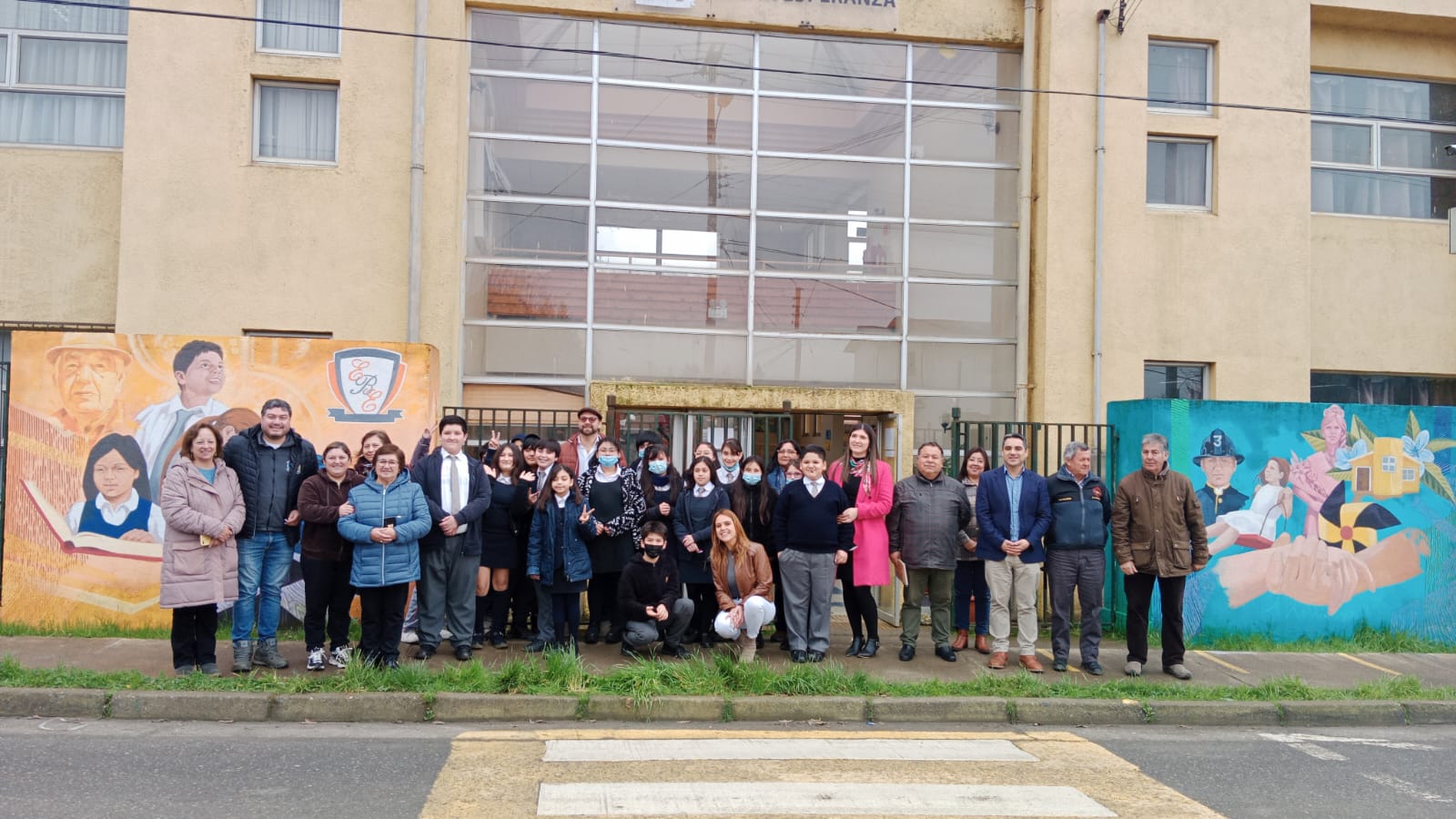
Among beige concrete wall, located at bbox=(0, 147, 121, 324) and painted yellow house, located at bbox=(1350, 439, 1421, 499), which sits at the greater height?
beige concrete wall, located at bbox=(0, 147, 121, 324)

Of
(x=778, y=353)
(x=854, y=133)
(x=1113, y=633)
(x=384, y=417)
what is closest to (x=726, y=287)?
(x=778, y=353)

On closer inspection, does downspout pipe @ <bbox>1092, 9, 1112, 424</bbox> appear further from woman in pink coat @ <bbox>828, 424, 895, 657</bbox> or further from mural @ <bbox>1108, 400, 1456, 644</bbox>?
woman in pink coat @ <bbox>828, 424, 895, 657</bbox>

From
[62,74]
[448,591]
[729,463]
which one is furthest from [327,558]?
[62,74]

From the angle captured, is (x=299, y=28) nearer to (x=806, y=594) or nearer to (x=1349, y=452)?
(x=806, y=594)

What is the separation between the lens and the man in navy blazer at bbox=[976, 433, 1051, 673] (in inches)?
345

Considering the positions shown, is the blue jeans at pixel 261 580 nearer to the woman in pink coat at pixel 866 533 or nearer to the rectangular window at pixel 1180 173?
the woman in pink coat at pixel 866 533

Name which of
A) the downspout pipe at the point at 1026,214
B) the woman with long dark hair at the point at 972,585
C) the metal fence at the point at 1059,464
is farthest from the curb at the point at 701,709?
the downspout pipe at the point at 1026,214

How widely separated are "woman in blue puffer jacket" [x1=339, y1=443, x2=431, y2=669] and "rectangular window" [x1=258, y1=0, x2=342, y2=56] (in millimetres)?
6660

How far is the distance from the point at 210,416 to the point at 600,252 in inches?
193

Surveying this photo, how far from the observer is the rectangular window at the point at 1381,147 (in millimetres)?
14234

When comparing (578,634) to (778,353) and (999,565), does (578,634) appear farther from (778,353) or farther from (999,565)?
(778,353)

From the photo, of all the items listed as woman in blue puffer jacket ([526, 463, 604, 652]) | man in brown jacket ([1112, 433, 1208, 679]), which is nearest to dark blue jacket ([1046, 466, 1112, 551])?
man in brown jacket ([1112, 433, 1208, 679])

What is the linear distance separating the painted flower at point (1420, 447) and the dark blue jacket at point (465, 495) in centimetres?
891

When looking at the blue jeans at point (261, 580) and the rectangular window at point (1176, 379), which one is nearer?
the blue jeans at point (261, 580)
